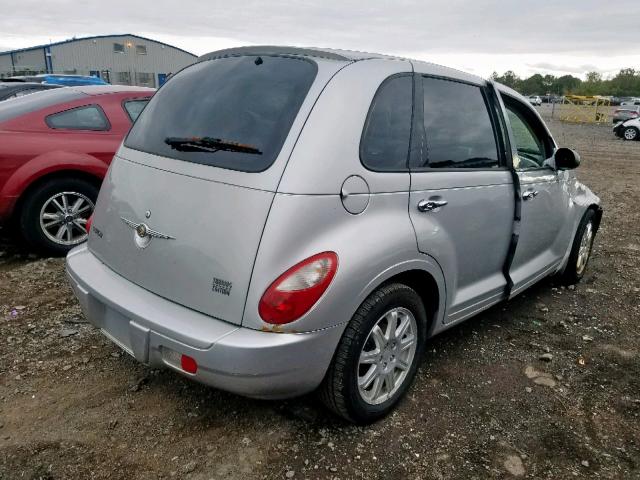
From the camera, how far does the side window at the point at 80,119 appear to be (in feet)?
15.8

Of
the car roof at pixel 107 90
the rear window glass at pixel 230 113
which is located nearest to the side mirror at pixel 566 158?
the rear window glass at pixel 230 113

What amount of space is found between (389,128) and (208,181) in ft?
2.95

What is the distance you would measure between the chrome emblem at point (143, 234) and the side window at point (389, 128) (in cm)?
97

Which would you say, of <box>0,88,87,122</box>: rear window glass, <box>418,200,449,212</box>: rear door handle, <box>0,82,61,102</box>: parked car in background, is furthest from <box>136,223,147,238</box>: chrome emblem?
<box>0,82,61,102</box>: parked car in background

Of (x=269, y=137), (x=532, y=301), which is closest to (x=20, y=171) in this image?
(x=269, y=137)

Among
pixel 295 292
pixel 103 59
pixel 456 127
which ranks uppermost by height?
pixel 456 127

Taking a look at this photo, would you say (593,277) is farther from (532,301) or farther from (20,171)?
(20,171)

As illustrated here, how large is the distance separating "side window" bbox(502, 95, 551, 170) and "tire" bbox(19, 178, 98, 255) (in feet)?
12.2

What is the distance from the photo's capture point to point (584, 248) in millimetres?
4684

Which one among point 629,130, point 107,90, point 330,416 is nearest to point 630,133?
point 629,130

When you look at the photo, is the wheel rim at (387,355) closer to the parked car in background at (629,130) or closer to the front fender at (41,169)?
the front fender at (41,169)

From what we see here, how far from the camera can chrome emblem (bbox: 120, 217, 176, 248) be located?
2.31 m

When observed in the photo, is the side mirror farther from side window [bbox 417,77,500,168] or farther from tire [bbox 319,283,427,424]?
tire [bbox 319,283,427,424]

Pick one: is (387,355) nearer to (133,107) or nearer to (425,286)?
(425,286)
